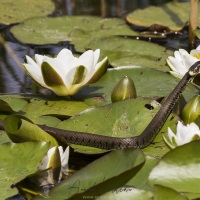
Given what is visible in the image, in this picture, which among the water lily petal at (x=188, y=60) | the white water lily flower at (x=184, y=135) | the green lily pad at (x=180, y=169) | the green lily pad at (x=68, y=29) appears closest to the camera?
the green lily pad at (x=180, y=169)

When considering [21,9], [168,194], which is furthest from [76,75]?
[21,9]

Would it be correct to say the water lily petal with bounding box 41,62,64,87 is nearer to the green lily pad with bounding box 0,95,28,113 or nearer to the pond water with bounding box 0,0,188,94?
the green lily pad with bounding box 0,95,28,113

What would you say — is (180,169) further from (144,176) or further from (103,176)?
(103,176)

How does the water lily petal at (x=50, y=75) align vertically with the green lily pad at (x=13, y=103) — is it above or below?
above

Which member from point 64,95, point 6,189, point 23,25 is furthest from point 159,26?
point 6,189

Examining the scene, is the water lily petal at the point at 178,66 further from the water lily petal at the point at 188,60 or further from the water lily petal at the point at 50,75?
the water lily petal at the point at 50,75

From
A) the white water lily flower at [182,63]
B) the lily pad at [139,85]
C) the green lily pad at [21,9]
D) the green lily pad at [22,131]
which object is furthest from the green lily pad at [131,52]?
the green lily pad at [22,131]
